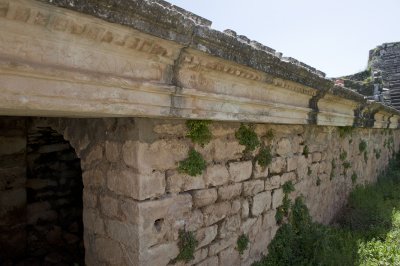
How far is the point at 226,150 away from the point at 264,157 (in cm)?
68

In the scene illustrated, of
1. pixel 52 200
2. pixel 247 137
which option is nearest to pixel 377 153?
pixel 247 137

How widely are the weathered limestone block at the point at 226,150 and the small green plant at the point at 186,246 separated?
70 centimetres

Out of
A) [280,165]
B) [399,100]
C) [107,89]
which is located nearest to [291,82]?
[280,165]

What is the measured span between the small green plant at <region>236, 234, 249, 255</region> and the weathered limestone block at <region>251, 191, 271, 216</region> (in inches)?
10.8

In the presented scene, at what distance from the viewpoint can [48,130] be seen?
13.8 ft

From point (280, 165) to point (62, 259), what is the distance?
2.86 m

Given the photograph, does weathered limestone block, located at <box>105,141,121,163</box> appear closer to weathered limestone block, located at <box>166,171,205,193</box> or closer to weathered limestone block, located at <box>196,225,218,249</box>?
weathered limestone block, located at <box>166,171,205,193</box>

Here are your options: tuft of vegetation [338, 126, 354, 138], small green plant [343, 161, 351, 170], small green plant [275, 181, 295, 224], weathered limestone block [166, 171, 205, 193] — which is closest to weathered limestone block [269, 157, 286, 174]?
small green plant [275, 181, 295, 224]

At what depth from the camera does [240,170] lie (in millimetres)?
3137

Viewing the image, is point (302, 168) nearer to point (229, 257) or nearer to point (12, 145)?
point (229, 257)

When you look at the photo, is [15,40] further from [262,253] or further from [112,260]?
[262,253]

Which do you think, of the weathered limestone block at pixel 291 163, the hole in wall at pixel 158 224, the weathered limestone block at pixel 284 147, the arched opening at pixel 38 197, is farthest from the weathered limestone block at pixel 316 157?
the arched opening at pixel 38 197

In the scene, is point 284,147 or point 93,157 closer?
point 93,157

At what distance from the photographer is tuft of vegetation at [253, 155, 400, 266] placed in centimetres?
366
